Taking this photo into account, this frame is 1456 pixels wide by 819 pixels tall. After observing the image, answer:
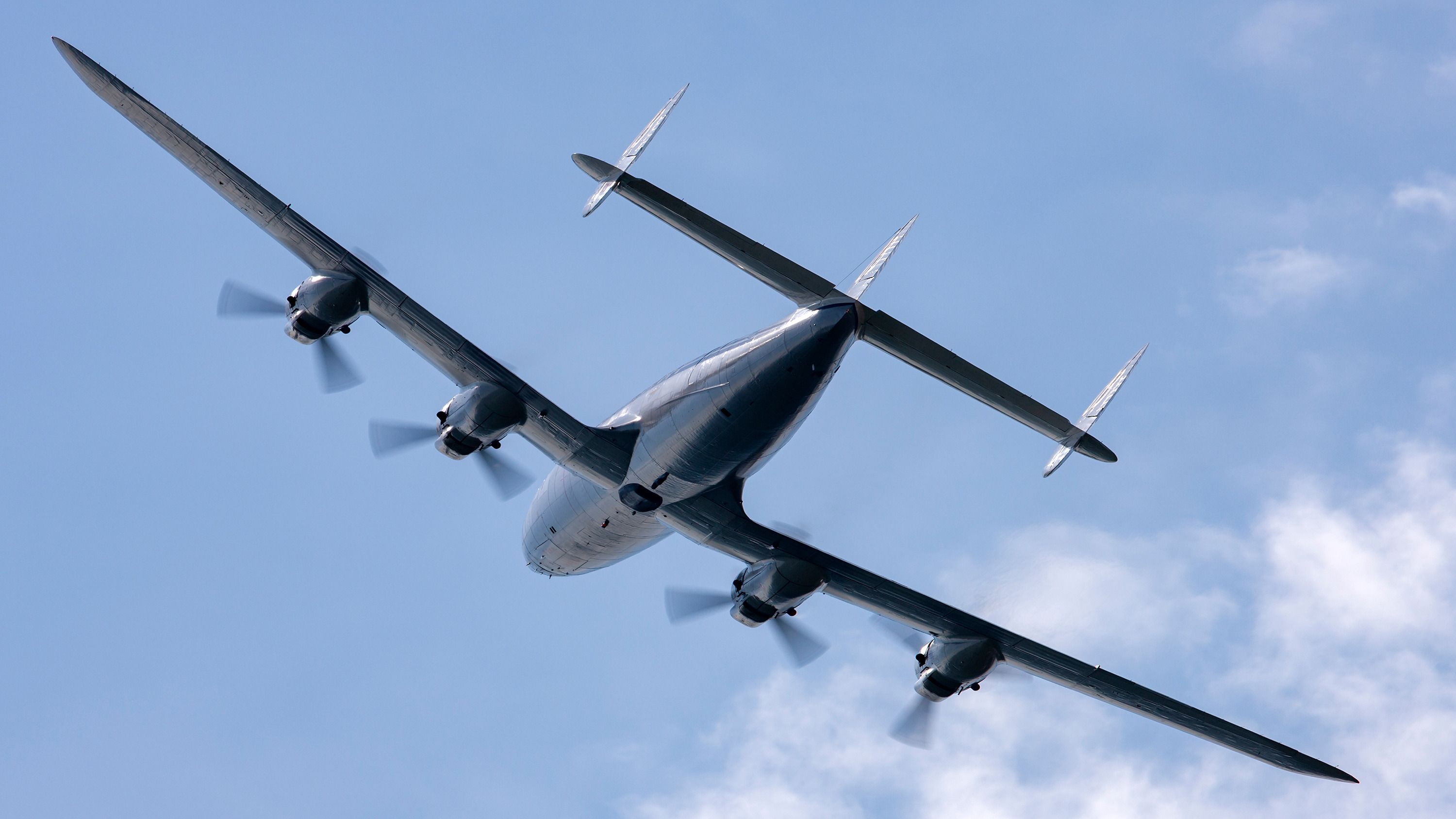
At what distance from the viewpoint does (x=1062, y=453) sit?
2469 centimetres

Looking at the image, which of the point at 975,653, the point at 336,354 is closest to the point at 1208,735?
the point at 975,653

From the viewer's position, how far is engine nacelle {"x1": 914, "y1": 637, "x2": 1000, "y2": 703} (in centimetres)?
3081

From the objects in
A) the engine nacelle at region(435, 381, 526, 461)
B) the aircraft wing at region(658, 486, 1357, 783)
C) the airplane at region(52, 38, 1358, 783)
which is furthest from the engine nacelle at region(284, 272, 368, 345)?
the aircraft wing at region(658, 486, 1357, 783)

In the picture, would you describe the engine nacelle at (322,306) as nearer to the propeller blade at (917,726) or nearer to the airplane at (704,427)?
the airplane at (704,427)

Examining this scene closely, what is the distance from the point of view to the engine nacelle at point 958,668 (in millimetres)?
30812

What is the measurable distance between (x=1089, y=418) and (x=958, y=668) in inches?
349

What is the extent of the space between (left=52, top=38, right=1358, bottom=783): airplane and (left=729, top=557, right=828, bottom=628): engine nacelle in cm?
4

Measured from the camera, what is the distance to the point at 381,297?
27.2 metres

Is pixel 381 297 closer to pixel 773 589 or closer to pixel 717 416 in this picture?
pixel 717 416

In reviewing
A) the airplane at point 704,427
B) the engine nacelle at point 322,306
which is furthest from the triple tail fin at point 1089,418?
the engine nacelle at point 322,306

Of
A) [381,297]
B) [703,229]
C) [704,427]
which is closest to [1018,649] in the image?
[704,427]

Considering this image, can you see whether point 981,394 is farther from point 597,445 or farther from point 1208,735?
point 1208,735

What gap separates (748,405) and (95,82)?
52.3 ft

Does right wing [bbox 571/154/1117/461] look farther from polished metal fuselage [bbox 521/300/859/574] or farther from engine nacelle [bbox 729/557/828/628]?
engine nacelle [bbox 729/557/828/628]
